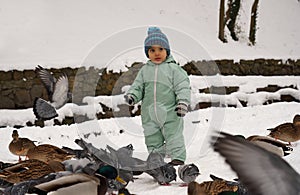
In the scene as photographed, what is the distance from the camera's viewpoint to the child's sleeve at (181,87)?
15.9 feet

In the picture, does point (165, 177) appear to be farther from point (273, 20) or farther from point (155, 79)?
point (273, 20)

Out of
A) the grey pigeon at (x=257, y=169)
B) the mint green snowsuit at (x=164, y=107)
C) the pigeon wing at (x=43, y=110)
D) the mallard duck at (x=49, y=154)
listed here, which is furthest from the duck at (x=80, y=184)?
the pigeon wing at (x=43, y=110)

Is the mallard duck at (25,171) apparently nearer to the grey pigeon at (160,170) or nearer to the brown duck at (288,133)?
the grey pigeon at (160,170)

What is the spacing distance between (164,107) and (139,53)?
444 centimetres

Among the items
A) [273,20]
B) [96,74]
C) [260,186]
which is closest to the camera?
[260,186]

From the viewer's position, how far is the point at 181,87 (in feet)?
16.2

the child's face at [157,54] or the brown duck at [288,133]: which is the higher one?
the child's face at [157,54]

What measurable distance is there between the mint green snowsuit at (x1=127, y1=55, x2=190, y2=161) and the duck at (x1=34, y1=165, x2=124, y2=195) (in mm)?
1384

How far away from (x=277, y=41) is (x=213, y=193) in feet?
37.3

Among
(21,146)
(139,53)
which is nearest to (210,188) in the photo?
(21,146)

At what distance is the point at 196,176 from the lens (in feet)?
13.7

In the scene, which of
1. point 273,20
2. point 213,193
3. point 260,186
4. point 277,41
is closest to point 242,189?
point 213,193

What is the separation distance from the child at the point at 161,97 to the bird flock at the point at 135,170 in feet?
1.35

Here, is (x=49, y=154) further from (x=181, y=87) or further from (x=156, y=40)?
(x=156, y=40)
